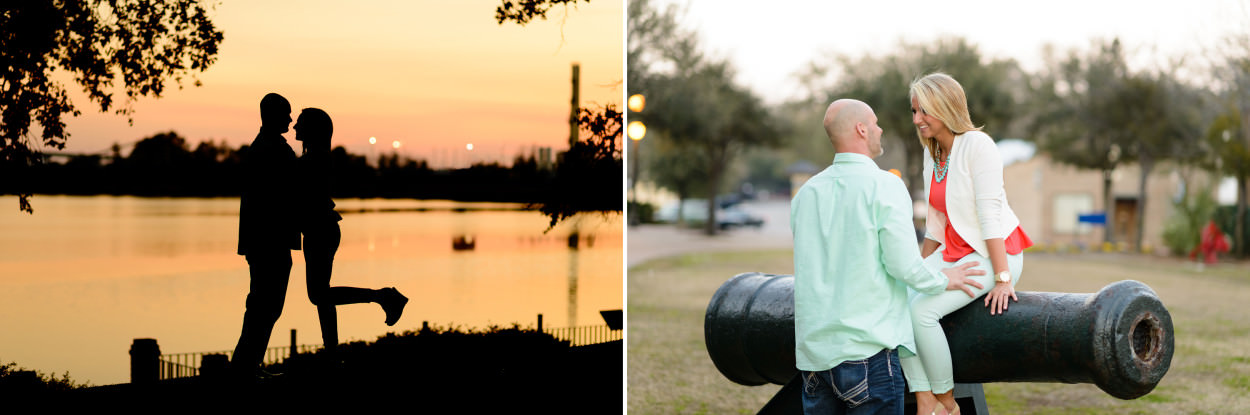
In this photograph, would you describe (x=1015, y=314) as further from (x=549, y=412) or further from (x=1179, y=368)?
(x=1179, y=368)

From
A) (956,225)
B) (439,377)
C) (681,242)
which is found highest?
(956,225)

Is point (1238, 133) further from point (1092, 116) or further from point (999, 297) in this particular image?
point (999, 297)

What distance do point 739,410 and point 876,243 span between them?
4358 millimetres

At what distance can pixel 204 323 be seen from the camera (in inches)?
184

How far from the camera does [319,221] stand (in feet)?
15.4

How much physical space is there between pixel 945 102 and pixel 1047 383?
6.30 meters

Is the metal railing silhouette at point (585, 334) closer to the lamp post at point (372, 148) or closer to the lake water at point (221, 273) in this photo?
the lake water at point (221, 273)

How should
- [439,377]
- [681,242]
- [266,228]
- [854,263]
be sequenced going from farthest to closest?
[681,242], [439,377], [266,228], [854,263]

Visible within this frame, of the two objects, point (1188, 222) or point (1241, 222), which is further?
point (1188, 222)

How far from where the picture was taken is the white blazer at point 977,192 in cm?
334

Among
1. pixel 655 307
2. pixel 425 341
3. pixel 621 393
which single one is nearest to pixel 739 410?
pixel 621 393

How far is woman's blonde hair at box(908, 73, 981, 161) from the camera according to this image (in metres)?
3.40

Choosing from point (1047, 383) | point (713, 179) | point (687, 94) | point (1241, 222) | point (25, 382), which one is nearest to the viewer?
point (25, 382)

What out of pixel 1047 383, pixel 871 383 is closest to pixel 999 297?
pixel 871 383
